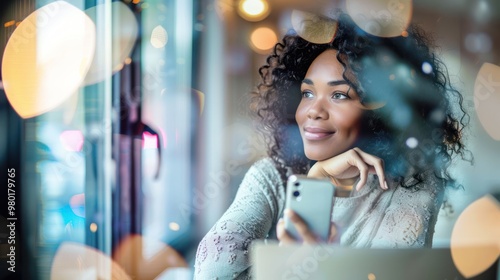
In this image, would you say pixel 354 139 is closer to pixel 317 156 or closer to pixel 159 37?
pixel 317 156

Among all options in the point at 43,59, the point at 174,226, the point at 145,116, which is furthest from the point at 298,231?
the point at 43,59

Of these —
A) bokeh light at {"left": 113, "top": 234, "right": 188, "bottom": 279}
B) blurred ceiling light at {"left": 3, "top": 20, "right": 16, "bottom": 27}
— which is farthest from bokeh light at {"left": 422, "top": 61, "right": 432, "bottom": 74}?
blurred ceiling light at {"left": 3, "top": 20, "right": 16, "bottom": 27}

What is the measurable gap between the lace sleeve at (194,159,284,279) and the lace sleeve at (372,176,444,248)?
0.73 ft

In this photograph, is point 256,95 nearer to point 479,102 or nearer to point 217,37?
point 217,37

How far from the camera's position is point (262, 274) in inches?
35.4

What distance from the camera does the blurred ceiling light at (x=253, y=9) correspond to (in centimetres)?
109

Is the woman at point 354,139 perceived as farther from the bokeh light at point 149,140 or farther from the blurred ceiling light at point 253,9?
the bokeh light at point 149,140

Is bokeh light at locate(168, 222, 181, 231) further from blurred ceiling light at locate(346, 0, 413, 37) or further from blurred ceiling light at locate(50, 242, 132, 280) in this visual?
blurred ceiling light at locate(346, 0, 413, 37)

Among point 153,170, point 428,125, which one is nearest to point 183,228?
point 153,170

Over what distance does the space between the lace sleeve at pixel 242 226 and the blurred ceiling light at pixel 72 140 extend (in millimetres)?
337

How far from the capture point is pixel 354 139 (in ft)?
3.53

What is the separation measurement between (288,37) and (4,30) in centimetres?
62

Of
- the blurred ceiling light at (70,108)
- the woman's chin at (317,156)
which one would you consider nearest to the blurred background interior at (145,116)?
the blurred ceiling light at (70,108)

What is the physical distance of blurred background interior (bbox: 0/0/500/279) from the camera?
1095 millimetres
